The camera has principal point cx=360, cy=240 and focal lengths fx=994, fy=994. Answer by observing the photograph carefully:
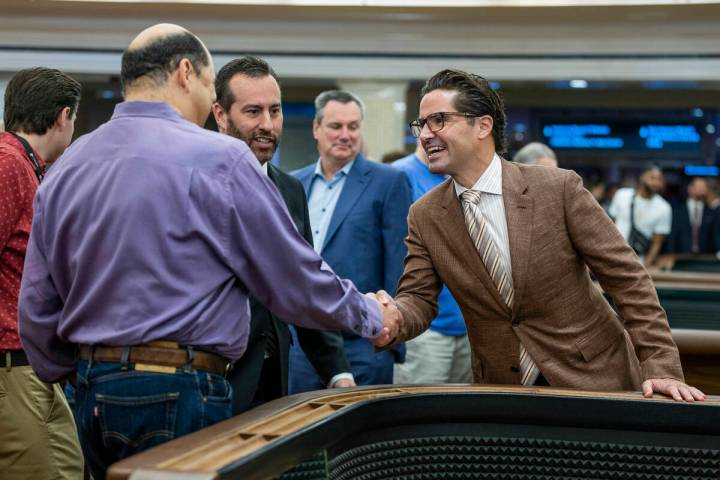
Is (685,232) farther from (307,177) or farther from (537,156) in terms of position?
(307,177)

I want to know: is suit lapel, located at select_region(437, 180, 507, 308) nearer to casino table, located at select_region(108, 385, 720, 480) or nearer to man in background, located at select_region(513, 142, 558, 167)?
casino table, located at select_region(108, 385, 720, 480)

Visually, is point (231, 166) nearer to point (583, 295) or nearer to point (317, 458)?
point (317, 458)

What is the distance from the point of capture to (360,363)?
415 centimetres

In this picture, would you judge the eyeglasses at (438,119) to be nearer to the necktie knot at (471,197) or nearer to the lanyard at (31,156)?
the necktie knot at (471,197)

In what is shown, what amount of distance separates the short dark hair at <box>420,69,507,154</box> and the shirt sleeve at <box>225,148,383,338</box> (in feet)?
3.36

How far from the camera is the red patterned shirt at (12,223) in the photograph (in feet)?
Result: 10.5

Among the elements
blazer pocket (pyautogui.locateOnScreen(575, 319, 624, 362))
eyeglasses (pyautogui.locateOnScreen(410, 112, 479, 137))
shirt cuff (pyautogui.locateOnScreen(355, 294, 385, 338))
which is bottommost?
blazer pocket (pyautogui.locateOnScreen(575, 319, 624, 362))

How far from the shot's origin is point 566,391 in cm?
255

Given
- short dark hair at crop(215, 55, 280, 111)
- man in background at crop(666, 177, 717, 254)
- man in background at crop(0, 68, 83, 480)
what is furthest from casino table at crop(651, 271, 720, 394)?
man in background at crop(666, 177, 717, 254)

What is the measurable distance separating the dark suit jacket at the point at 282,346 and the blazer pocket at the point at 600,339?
0.80 metres

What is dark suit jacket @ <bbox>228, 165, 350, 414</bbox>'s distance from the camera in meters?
2.73

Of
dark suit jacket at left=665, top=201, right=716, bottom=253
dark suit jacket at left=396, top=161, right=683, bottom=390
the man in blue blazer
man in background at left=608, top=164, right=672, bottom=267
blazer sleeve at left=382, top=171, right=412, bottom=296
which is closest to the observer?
dark suit jacket at left=396, top=161, right=683, bottom=390

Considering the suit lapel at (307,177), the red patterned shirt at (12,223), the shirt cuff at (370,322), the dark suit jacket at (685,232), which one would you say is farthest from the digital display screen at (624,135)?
the shirt cuff at (370,322)

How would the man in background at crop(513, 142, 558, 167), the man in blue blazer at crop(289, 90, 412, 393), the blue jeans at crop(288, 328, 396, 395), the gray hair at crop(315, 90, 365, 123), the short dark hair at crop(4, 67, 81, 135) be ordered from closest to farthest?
the short dark hair at crop(4, 67, 81, 135) < the blue jeans at crop(288, 328, 396, 395) < the man in blue blazer at crop(289, 90, 412, 393) < the gray hair at crop(315, 90, 365, 123) < the man in background at crop(513, 142, 558, 167)
